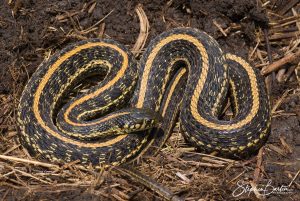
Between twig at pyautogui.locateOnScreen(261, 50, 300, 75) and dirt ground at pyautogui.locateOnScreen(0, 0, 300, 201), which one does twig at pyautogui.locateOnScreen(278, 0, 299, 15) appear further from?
twig at pyautogui.locateOnScreen(261, 50, 300, 75)

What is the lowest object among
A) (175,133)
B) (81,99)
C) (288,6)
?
(175,133)

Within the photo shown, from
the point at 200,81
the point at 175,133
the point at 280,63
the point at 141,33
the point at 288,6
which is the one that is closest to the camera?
the point at 200,81

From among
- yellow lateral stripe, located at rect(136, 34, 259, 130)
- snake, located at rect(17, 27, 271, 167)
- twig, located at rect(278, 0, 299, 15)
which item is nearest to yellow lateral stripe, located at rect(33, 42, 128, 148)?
snake, located at rect(17, 27, 271, 167)

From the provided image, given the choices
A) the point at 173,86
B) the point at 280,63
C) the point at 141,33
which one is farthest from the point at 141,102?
the point at 280,63

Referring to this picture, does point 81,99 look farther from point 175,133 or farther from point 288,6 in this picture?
point 288,6

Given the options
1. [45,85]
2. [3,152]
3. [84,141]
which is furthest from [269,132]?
[3,152]

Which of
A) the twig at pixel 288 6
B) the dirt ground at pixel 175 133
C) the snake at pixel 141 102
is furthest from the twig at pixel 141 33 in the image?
the twig at pixel 288 6

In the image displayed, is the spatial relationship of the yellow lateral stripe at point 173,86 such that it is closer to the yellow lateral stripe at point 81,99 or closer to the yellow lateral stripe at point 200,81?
the yellow lateral stripe at point 200,81
